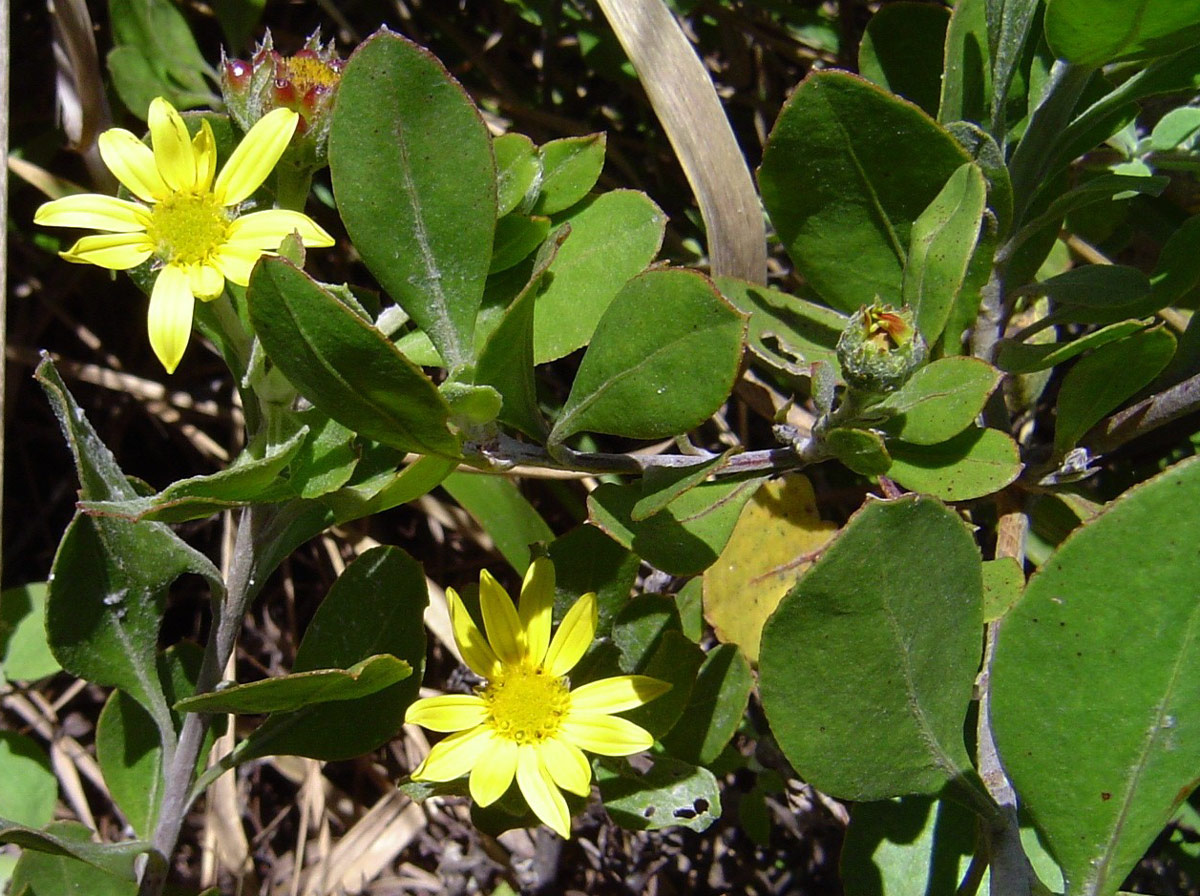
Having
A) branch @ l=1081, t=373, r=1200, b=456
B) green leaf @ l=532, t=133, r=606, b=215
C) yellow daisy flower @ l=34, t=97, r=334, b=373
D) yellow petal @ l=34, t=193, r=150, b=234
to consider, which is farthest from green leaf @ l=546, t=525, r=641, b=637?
branch @ l=1081, t=373, r=1200, b=456

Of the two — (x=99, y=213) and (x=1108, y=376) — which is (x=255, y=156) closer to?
(x=99, y=213)

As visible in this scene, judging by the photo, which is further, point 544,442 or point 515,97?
point 515,97

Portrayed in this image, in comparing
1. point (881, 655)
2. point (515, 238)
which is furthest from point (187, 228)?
point (881, 655)

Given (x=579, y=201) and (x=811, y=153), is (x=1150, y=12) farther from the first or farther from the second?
(x=579, y=201)

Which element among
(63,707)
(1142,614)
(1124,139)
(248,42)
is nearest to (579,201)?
(1142,614)

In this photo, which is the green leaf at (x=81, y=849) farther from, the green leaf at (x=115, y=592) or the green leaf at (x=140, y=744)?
the green leaf at (x=115, y=592)

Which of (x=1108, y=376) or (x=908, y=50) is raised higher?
(x=908, y=50)
